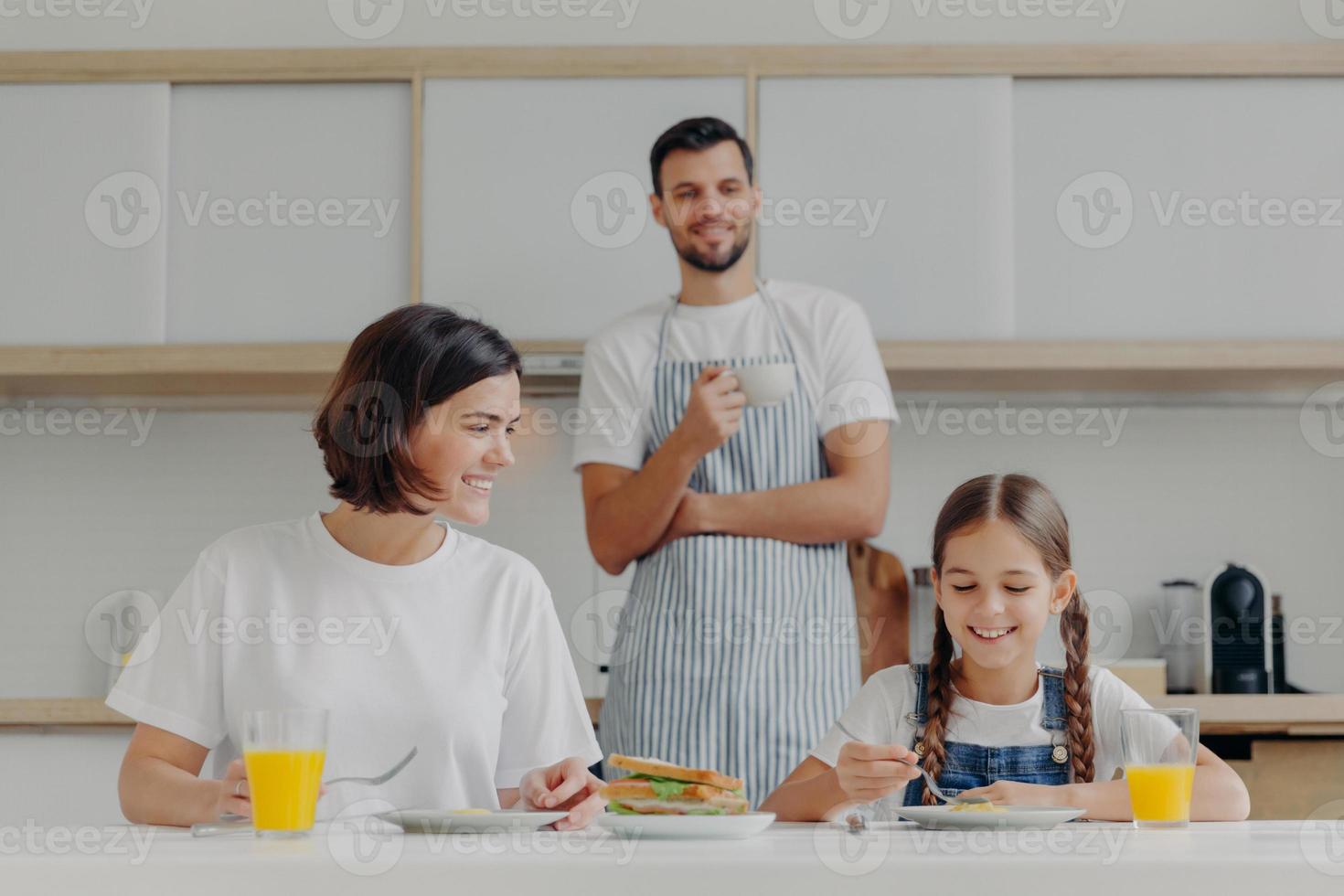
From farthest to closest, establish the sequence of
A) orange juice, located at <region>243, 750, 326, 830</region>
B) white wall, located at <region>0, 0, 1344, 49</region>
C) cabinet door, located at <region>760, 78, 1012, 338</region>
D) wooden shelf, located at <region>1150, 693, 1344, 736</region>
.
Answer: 1. white wall, located at <region>0, 0, 1344, 49</region>
2. cabinet door, located at <region>760, 78, 1012, 338</region>
3. wooden shelf, located at <region>1150, 693, 1344, 736</region>
4. orange juice, located at <region>243, 750, 326, 830</region>

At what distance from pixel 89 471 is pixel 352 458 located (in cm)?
180

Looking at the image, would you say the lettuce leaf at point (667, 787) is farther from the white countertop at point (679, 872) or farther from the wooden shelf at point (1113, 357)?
the wooden shelf at point (1113, 357)

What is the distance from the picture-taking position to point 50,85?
2.79 meters

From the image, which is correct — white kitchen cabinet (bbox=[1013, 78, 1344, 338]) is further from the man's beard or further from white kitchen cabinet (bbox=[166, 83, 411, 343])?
white kitchen cabinet (bbox=[166, 83, 411, 343])

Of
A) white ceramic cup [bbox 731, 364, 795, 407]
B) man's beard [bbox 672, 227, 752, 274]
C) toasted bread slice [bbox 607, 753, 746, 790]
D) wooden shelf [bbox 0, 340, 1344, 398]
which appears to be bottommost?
toasted bread slice [bbox 607, 753, 746, 790]

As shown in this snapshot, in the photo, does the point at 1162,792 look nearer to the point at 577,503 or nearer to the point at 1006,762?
the point at 1006,762

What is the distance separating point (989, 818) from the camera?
1.00 m

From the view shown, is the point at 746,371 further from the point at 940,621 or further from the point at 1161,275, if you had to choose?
the point at 1161,275

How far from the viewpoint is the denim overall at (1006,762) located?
1.44 meters

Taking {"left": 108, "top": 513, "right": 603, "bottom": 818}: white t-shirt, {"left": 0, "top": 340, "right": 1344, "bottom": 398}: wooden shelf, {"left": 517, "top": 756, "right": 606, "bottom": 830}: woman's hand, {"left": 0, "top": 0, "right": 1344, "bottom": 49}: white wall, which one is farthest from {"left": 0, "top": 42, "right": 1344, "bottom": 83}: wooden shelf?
{"left": 517, "top": 756, "right": 606, "bottom": 830}: woman's hand

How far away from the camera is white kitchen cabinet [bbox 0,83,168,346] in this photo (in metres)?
2.74

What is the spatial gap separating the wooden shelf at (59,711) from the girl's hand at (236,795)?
1.62m

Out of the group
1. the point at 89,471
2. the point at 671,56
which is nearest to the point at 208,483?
the point at 89,471

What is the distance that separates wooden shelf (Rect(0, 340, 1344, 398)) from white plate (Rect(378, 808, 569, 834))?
1726 mm
